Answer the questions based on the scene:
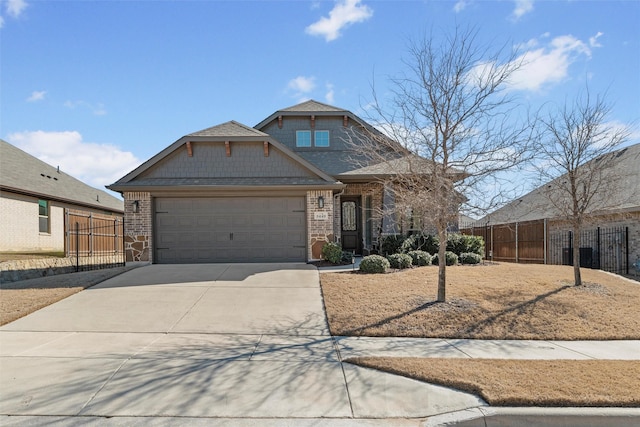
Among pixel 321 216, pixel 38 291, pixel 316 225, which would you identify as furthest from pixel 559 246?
pixel 38 291

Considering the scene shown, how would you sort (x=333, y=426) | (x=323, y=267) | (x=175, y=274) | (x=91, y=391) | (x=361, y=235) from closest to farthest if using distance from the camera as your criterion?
(x=333, y=426)
(x=91, y=391)
(x=175, y=274)
(x=323, y=267)
(x=361, y=235)

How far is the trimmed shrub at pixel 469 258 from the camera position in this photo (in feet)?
45.0

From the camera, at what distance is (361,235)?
16859mm

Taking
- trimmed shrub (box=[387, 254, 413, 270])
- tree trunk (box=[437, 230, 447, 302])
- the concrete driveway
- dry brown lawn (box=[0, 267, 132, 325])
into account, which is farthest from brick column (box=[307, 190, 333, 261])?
dry brown lawn (box=[0, 267, 132, 325])

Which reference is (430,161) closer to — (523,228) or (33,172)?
(523,228)

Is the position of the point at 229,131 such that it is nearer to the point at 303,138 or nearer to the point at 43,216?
the point at 303,138

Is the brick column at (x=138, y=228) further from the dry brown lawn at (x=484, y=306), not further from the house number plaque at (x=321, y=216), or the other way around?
the dry brown lawn at (x=484, y=306)

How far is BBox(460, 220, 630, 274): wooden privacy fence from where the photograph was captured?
50.7 feet

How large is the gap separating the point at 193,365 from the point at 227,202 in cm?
912

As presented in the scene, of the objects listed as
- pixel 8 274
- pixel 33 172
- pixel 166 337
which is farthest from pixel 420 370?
pixel 33 172

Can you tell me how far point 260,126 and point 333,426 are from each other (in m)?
15.6

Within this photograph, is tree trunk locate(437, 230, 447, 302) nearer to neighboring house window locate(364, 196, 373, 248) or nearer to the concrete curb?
the concrete curb

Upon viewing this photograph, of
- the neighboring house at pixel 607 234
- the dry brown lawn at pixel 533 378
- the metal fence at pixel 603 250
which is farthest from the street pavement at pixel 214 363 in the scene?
the metal fence at pixel 603 250

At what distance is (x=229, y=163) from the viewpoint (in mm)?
14438
